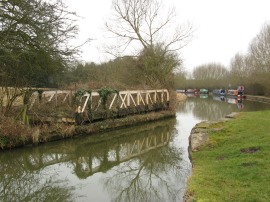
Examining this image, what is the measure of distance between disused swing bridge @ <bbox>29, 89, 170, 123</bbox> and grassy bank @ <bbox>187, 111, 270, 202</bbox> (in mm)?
6883

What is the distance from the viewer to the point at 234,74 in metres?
60.9

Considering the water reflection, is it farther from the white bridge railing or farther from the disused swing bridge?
the white bridge railing

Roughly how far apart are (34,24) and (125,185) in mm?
7040

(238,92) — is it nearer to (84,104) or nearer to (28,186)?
(84,104)

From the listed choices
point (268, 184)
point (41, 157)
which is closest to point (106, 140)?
point (41, 157)

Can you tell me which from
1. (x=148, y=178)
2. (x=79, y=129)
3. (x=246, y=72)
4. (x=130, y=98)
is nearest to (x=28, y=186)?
(x=148, y=178)

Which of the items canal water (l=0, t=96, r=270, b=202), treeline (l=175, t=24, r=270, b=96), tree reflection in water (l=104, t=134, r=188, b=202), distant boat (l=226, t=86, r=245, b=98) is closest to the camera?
tree reflection in water (l=104, t=134, r=188, b=202)

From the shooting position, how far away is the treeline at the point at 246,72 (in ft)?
139

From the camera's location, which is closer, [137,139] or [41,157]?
[41,157]

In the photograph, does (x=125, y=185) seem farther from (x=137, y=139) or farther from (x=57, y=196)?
(x=137, y=139)

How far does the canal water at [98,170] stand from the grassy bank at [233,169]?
719mm

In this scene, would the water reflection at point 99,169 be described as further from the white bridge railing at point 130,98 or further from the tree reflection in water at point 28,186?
the white bridge railing at point 130,98

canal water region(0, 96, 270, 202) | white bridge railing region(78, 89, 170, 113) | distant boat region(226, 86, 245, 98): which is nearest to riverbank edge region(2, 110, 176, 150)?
canal water region(0, 96, 270, 202)

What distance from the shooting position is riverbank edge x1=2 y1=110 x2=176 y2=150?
11984 mm
